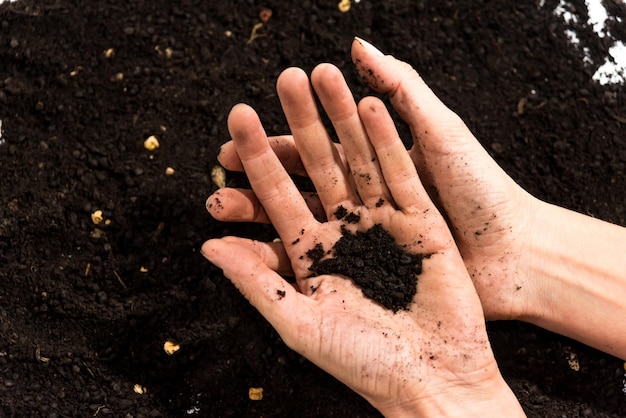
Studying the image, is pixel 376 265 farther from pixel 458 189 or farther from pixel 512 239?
pixel 512 239

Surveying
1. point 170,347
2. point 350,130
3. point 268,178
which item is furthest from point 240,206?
point 170,347

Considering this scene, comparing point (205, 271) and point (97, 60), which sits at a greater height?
point (97, 60)

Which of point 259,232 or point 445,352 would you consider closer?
point 445,352

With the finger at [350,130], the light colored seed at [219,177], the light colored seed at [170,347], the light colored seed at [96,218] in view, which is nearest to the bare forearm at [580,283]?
the finger at [350,130]

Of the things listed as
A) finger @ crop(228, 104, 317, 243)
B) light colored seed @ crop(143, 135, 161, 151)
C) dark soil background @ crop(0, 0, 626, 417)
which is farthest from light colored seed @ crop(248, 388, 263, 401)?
light colored seed @ crop(143, 135, 161, 151)

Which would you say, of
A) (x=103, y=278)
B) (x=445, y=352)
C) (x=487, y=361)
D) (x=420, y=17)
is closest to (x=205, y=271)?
(x=103, y=278)

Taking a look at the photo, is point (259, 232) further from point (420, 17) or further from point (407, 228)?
point (420, 17)

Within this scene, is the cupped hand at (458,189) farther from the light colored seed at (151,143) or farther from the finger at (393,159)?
the light colored seed at (151,143)
